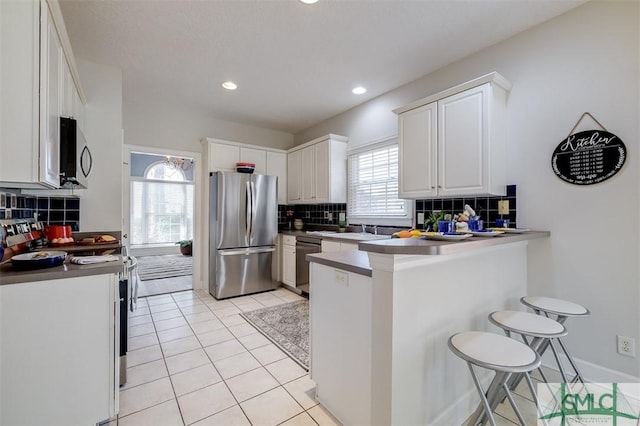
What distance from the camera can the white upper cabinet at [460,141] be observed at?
2.34 m

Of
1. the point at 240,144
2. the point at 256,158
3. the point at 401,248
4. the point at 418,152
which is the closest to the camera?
the point at 401,248

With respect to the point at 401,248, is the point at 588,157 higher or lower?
higher

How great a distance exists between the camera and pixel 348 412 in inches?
61.9

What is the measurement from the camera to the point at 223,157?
4262 millimetres

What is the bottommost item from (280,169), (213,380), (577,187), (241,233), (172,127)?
(213,380)

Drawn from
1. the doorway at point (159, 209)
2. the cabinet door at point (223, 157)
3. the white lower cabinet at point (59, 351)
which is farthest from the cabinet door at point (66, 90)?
the doorway at point (159, 209)

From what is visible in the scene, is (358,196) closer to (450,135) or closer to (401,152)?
(401,152)

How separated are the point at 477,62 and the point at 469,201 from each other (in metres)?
1.35

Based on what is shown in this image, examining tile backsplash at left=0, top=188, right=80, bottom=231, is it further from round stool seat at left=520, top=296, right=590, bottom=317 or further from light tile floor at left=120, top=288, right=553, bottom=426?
round stool seat at left=520, top=296, right=590, bottom=317

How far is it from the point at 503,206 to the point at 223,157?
144 inches

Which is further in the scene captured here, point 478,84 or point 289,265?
point 289,265

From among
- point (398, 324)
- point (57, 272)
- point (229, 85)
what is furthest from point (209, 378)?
point (229, 85)

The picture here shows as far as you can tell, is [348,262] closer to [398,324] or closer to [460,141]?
[398,324]

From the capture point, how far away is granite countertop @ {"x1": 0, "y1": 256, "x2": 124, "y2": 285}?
4.10 ft
